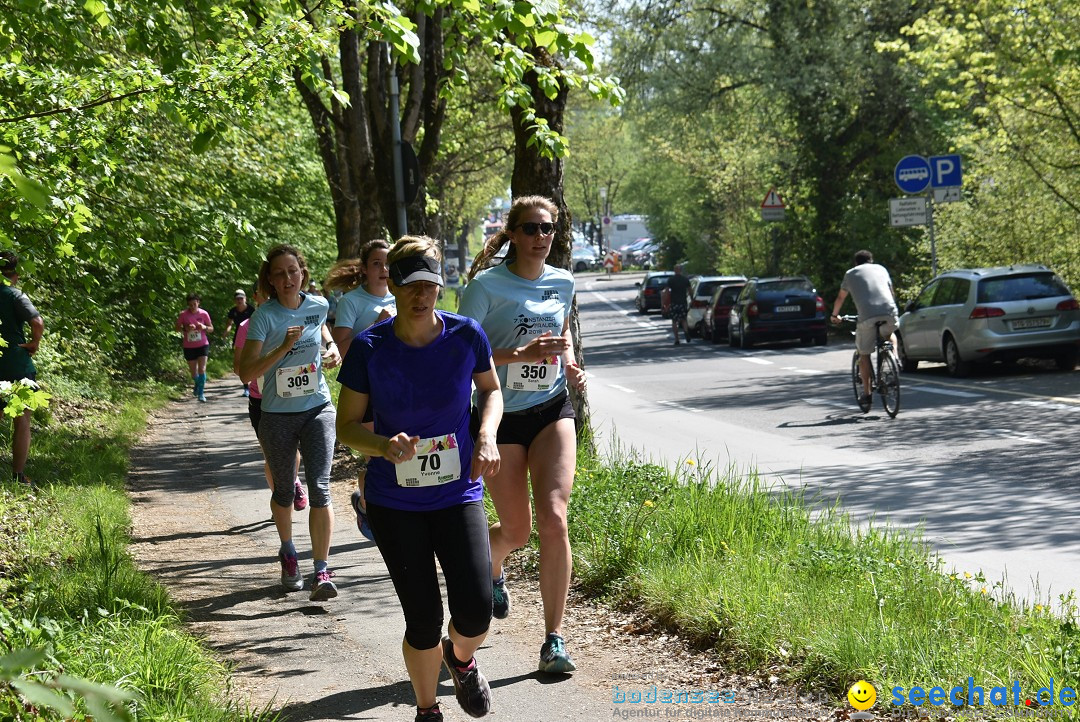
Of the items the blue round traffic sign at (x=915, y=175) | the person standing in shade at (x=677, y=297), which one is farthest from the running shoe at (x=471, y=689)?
the person standing in shade at (x=677, y=297)

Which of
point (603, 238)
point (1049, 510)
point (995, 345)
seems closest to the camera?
point (1049, 510)

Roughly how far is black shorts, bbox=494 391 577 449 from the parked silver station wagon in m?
14.7

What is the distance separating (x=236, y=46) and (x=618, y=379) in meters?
16.1

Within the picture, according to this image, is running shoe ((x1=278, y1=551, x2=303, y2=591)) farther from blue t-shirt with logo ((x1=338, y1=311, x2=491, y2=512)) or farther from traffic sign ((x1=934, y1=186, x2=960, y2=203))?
traffic sign ((x1=934, y1=186, x2=960, y2=203))

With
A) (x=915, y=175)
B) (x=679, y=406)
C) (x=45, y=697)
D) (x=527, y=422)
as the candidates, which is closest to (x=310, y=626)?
(x=527, y=422)

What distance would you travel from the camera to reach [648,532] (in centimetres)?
740

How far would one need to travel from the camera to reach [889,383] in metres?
15.7

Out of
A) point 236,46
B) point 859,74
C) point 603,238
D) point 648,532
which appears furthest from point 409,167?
point 603,238

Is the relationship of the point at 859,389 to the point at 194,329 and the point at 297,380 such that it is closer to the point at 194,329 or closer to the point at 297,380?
the point at 297,380

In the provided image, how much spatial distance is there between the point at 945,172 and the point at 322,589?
1952 cm

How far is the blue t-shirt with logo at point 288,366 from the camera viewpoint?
24.9 feet

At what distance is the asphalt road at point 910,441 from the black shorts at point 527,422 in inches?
91.0

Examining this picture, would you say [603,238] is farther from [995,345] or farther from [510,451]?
[510,451]

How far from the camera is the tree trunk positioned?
10.4 meters
